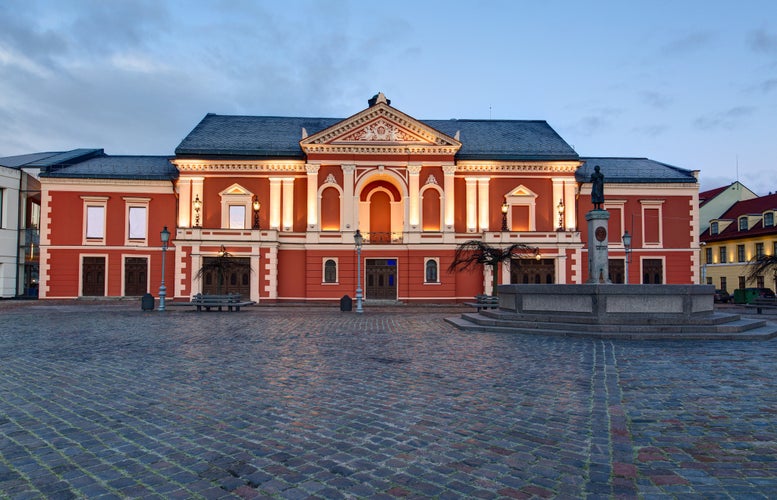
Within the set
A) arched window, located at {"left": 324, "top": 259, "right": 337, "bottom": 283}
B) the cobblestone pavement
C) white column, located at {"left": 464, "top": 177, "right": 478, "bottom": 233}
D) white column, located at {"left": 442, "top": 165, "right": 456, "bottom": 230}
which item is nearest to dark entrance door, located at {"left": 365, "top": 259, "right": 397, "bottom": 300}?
arched window, located at {"left": 324, "top": 259, "right": 337, "bottom": 283}

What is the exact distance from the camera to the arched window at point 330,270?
32.7m

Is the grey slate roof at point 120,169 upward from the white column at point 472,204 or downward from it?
upward

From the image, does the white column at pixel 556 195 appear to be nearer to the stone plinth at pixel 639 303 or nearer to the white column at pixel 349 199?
the white column at pixel 349 199

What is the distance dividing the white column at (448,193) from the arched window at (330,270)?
8.01 metres

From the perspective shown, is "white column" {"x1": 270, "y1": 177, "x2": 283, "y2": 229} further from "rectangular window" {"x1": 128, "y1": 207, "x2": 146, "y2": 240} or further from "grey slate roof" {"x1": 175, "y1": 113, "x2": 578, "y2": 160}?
"rectangular window" {"x1": 128, "y1": 207, "x2": 146, "y2": 240}

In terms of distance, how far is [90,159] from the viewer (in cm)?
3738

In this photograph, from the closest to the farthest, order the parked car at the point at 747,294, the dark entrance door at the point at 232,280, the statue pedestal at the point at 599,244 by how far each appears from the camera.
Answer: the statue pedestal at the point at 599,244 → the dark entrance door at the point at 232,280 → the parked car at the point at 747,294

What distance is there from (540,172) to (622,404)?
29.7 meters

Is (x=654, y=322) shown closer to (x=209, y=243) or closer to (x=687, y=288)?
(x=687, y=288)

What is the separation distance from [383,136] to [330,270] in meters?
9.70

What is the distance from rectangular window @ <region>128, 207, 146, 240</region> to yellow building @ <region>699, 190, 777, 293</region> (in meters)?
47.1

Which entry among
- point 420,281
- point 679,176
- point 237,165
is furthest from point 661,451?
point 679,176

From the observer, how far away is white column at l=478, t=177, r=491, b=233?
110ft

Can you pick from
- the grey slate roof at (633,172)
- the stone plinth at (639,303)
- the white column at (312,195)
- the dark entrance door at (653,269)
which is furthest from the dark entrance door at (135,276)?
the dark entrance door at (653,269)
